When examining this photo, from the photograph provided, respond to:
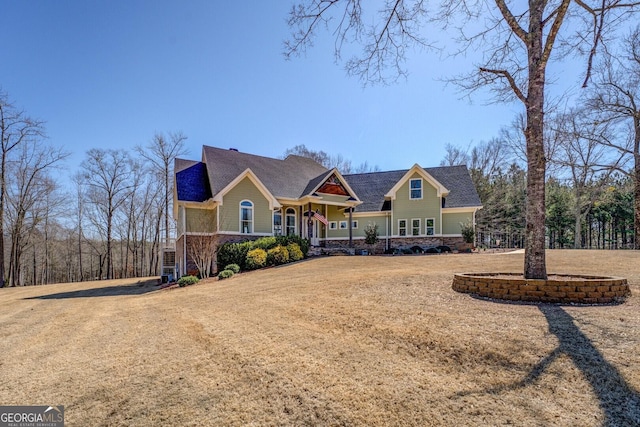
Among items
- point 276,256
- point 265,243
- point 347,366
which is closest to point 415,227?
point 276,256

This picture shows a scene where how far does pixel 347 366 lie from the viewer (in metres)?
3.86

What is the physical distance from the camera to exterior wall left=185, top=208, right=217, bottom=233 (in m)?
16.8

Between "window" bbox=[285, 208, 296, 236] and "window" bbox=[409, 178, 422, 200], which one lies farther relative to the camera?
"window" bbox=[409, 178, 422, 200]

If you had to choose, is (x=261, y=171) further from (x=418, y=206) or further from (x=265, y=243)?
(x=418, y=206)

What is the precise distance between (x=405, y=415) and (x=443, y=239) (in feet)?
69.8

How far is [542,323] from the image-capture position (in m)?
4.86

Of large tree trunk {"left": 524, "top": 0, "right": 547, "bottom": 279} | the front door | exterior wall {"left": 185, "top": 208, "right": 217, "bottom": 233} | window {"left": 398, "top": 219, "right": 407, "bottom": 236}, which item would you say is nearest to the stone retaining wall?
large tree trunk {"left": 524, "top": 0, "right": 547, "bottom": 279}

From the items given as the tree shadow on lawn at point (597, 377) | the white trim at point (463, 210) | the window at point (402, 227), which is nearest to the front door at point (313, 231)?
the window at point (402, 227)

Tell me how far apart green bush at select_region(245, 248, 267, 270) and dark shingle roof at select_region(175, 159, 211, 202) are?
5.15m

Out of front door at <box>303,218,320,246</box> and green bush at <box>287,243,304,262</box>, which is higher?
front door at <box>303,218,320,246</box>

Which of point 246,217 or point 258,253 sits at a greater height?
point 246,217

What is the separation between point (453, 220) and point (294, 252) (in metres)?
12.3

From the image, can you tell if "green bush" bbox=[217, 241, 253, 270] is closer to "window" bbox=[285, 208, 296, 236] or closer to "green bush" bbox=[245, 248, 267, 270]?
"green bush" bbox=[245, 248, 267, 270]

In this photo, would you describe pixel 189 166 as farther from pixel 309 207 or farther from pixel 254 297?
→ pixel 254 297
